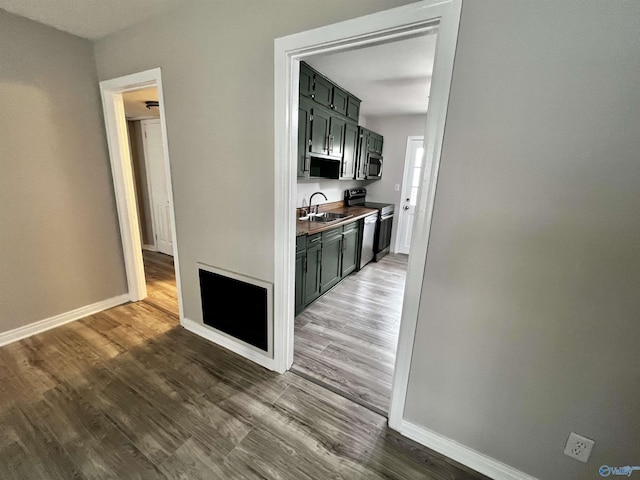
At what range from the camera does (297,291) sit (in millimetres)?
2650

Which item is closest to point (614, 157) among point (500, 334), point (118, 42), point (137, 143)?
point (500, 334)

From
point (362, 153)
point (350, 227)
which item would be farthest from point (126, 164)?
point (362, 153)

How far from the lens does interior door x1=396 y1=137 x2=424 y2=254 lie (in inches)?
192

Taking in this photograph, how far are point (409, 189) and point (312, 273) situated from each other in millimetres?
3211

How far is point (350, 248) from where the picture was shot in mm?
3732

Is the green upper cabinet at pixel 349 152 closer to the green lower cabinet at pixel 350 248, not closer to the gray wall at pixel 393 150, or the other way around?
the green lower cabinet at pixel 350 248

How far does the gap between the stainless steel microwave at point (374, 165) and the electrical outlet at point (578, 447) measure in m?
4.00

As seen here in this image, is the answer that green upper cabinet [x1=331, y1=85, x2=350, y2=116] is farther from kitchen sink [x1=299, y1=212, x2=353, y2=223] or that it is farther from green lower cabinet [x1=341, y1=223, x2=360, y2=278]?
green lower cabinet [x1=341, y1=223, x2=360, y2=278]

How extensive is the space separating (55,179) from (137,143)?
2.52m

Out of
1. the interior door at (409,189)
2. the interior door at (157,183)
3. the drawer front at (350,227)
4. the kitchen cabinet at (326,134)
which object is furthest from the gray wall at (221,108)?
the interior door at (409,189)

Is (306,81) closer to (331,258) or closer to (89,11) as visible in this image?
(89,11)

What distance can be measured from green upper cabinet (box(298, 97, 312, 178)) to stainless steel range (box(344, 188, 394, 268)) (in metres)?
1.74

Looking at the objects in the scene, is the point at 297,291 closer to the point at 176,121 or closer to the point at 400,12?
the point at 176,121

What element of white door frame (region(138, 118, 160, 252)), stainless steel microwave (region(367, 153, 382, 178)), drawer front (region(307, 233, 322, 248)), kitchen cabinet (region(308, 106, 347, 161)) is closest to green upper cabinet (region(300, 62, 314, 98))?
kitchen cabinet (region(308, 106, 347, 161))
